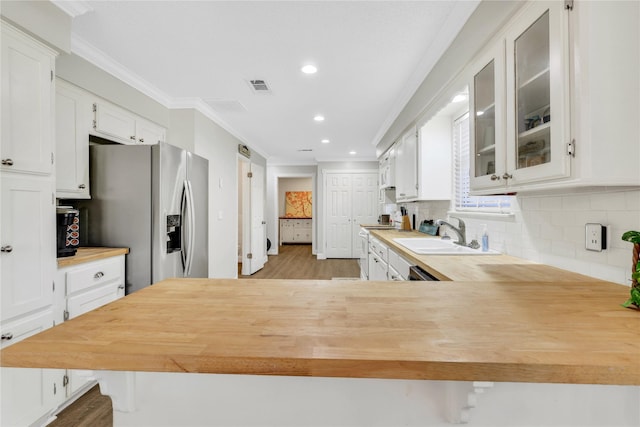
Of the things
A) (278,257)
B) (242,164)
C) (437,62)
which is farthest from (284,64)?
(278,257)

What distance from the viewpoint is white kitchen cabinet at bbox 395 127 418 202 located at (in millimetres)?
3201

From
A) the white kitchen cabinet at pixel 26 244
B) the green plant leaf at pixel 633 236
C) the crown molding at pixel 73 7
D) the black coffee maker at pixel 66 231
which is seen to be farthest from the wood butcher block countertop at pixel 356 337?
the crown molding at pixel 73 7

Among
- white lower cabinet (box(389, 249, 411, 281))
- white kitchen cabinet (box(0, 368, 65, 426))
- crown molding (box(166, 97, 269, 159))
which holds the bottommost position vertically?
Answer: white kitchen cabinet (box(0, 368, 65, 426))

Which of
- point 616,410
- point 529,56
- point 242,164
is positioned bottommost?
point 616,410

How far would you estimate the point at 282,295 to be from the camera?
951 mm

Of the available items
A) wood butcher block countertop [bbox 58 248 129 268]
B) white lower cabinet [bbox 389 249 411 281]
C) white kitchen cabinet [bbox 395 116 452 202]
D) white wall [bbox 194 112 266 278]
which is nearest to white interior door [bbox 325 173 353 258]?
white wall [bbox 194 112 266 278]

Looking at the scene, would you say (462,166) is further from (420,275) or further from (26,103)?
(26,103)

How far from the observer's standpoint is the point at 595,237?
4.12ft

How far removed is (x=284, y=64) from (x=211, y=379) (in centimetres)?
247

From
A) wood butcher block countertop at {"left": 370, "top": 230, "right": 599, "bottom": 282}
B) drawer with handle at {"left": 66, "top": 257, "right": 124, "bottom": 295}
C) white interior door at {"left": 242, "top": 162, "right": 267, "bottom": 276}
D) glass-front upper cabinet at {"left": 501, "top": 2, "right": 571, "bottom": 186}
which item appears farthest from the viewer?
white interior door at {"left": 242, "top": 162, "right": 267, "bottom": 276}

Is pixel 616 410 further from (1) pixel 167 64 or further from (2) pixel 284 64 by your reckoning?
(1) pixel 167 64

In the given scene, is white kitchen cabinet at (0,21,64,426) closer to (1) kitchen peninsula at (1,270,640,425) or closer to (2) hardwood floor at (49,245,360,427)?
(2) hardwood floor at (49,245,360,427)

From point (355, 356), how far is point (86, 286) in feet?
7.20

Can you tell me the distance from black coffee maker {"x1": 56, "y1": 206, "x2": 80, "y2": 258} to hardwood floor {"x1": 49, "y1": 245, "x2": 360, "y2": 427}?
0.97 metres
